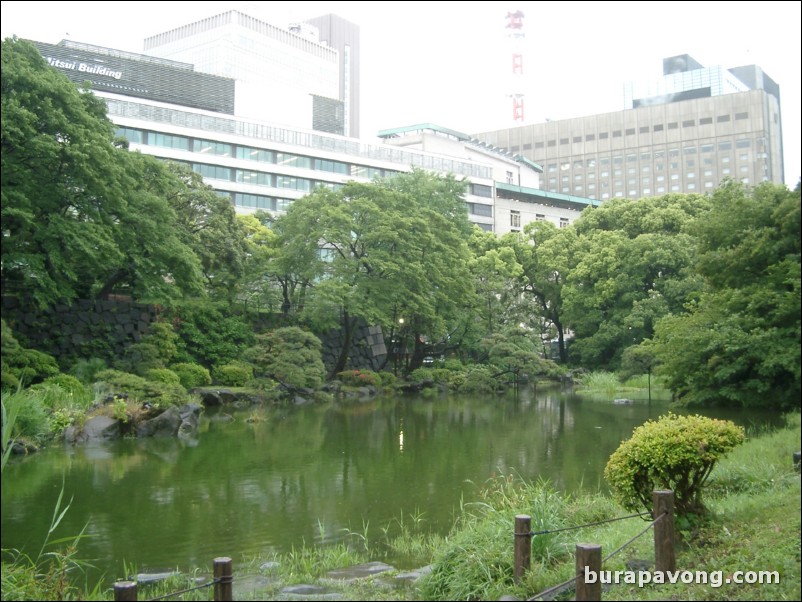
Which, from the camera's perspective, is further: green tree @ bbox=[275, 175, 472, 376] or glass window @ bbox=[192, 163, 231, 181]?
glass window @ bbox=[192, 163, 231, 181]

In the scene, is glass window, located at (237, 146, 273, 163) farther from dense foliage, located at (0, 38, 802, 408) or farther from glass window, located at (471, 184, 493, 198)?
glass window, located at (471, 184, 493, 198)

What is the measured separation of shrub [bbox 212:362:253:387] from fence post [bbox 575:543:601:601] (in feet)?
61.0

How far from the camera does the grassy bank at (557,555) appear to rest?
13.0ft

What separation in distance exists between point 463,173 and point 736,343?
42.5 meters

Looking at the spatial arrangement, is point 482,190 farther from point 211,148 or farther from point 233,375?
point 233,375

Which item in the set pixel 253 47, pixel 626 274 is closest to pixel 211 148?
pixel 626 274

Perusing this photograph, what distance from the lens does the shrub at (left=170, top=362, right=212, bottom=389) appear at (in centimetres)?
1981

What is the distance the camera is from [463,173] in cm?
4838

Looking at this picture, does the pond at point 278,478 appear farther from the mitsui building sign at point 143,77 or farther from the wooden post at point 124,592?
the mitsui building sign at point 143,77

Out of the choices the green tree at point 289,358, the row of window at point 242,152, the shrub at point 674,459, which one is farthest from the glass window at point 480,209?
the shrub at point 674,459

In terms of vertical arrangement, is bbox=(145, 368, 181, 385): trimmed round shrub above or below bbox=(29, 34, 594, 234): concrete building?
below

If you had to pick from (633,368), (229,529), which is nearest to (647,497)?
(229,529)

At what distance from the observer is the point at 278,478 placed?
9.98 meters

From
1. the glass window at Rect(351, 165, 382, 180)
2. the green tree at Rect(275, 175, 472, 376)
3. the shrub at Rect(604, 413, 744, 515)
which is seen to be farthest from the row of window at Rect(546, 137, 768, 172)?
the glass window at Rect(351, 165, 382, 180)
